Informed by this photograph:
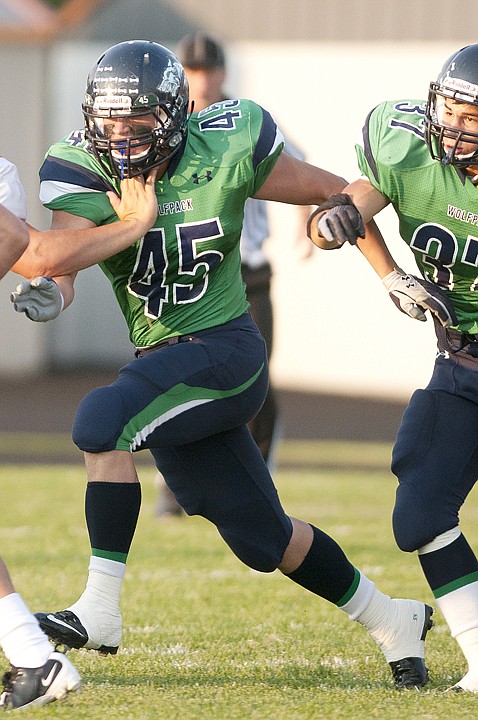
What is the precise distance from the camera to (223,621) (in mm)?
4562

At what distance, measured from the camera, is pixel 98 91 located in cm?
353

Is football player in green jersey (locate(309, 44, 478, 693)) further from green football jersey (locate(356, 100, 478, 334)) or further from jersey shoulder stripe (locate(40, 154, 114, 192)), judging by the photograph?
jersey shoulder stripe (locate(40, 154, 114, 192))

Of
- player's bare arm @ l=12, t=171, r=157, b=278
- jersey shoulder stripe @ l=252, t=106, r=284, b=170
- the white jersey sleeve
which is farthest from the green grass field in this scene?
jersey shoulder stripe @ l=252, t=106, r=284, b=170

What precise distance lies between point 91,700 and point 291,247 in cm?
1121

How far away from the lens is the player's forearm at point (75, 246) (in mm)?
3414

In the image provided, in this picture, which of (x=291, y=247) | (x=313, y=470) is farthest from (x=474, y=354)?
(x=291, y=247)

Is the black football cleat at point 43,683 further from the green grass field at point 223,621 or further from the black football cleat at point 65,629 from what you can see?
the black football cleat at point 65,629

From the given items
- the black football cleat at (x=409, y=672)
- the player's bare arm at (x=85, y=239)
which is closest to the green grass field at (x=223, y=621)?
the black football cleat at (x=409, y=672)

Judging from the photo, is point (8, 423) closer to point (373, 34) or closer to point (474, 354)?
point (373, 34)

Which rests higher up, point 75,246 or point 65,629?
point 75,246

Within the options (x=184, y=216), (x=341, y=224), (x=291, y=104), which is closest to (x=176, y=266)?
(x=184, y=216)

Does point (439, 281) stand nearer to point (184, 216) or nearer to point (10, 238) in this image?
point (184, 216)

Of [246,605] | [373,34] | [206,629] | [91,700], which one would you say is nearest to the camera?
[91,700]

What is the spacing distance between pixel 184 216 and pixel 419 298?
69 cm
